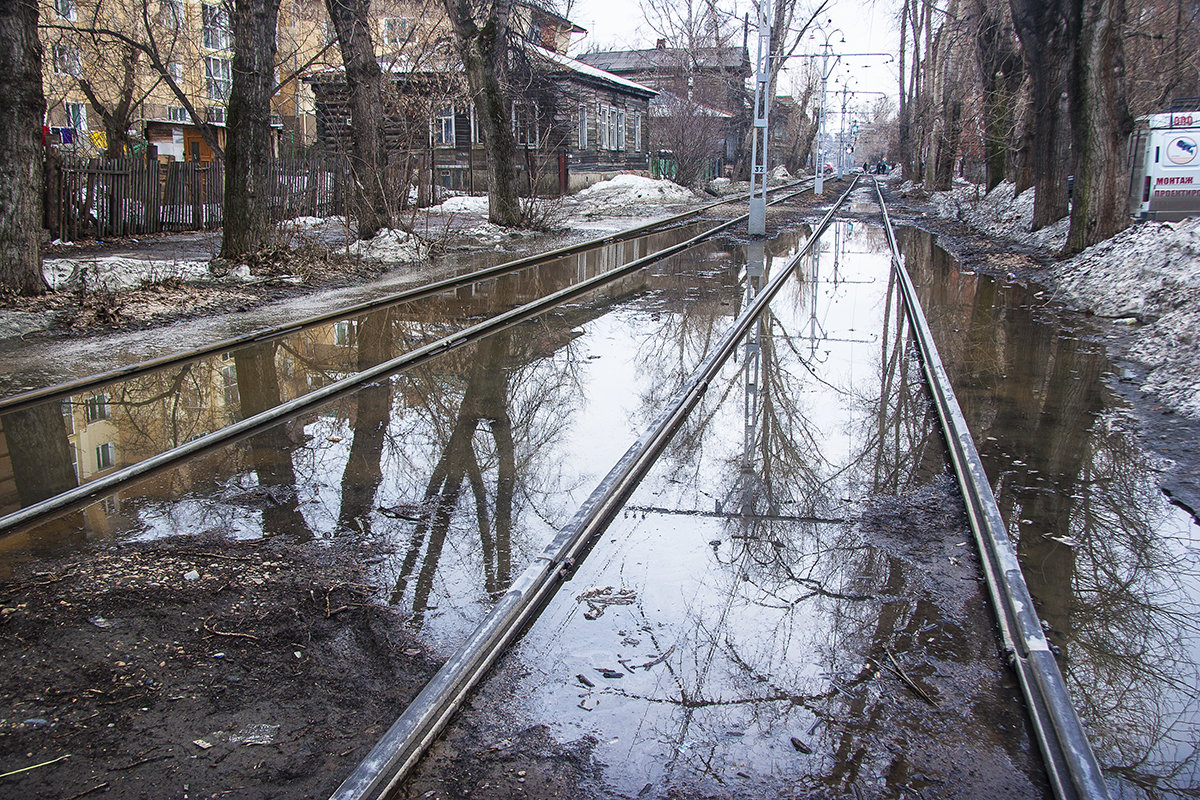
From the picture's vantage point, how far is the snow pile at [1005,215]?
19.2m

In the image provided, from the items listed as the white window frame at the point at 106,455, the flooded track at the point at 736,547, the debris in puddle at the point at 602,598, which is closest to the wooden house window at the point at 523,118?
the flooded track at the point at 736,547

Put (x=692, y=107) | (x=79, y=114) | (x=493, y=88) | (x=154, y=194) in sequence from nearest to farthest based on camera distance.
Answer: (x=154, y=194) < (x=493, y=88) < (x=692, y=107) < (x=79, y=114)

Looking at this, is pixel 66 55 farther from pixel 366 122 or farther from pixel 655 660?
pixel 655 660

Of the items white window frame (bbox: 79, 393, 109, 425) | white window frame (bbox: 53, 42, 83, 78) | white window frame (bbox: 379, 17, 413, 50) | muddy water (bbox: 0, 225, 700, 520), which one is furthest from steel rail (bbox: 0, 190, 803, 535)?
white window frame (bbox: 53, 42, 83, 78)

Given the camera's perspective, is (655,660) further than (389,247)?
No

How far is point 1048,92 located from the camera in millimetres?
18766

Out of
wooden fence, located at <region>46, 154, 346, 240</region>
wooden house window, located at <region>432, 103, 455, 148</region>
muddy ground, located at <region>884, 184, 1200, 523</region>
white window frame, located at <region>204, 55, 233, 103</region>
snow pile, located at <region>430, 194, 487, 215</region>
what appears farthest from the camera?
wooden house window, located at <region>432, 103, 455, 148</region>

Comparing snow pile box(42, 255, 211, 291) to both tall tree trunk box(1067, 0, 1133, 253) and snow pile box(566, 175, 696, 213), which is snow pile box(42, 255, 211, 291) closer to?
Answer: tall tree trunk box(1067, 0, 1133, 253)

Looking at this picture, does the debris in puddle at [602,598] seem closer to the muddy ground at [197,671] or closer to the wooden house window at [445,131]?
the muddy ground at [197,671]

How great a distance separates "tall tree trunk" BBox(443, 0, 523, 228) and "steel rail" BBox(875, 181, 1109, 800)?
59.5 feet

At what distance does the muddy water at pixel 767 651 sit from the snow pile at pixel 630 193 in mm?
31064

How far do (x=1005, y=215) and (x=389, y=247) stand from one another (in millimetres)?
17423

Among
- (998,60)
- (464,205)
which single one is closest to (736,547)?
(998,60)

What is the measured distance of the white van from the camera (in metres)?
17.2
